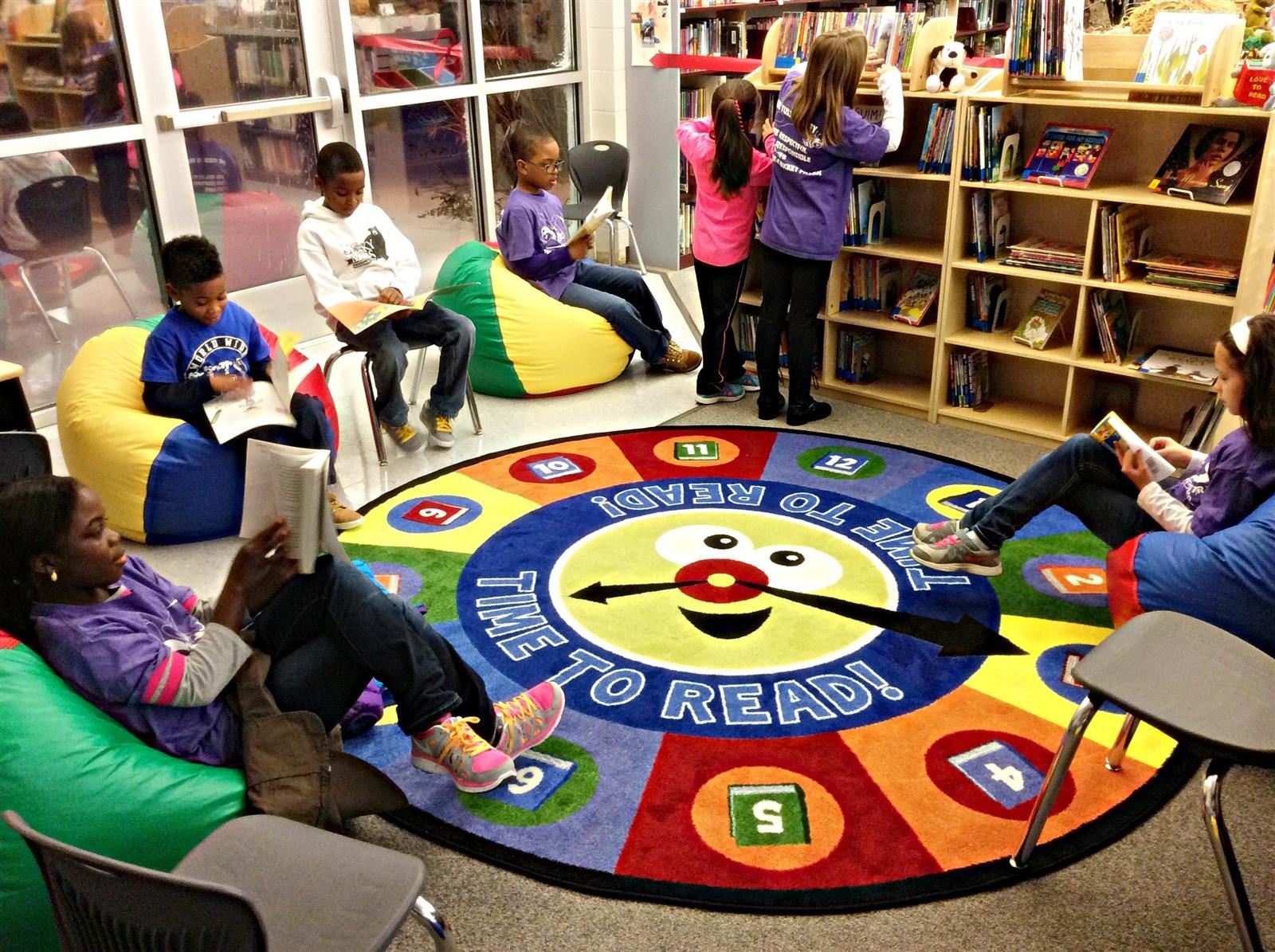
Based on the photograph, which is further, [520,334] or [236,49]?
[236,49]

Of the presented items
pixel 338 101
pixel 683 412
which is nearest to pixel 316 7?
pixel 338 101

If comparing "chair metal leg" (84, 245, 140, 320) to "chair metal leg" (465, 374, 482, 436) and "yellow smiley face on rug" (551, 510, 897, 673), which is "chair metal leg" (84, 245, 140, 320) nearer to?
"chair metal leg" (465, 374, 482, 436)

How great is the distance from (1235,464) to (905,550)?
46.4 inches

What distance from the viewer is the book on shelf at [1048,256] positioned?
4.36 m

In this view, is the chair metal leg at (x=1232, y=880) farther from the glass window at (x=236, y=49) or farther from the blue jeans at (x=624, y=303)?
the glass window at (x=236, y=49)

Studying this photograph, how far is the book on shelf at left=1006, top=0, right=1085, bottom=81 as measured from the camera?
4078mm

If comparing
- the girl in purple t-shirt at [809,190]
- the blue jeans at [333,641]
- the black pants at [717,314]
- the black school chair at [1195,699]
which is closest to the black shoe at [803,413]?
the girl in purple t-shirt at [809,190]

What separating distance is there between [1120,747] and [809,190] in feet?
8.49

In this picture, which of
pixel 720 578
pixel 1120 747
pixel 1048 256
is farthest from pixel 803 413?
pixel 1120 747

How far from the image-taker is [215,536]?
13.1ft

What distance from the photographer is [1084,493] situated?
131 inches

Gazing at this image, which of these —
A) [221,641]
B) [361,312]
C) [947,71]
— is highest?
[947,71]

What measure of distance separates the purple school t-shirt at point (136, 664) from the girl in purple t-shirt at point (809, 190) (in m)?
3.08

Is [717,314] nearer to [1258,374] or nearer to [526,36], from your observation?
[1258,374]
